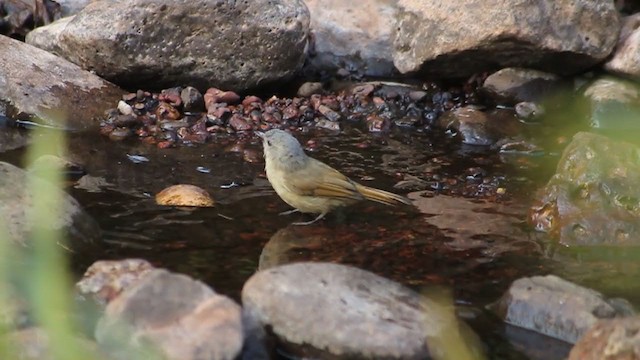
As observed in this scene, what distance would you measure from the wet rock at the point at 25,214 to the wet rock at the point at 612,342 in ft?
9.23

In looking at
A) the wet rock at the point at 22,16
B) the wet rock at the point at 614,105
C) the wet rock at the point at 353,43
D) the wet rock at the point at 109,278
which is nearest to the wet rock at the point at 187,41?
the wet rock at the point at 353,43

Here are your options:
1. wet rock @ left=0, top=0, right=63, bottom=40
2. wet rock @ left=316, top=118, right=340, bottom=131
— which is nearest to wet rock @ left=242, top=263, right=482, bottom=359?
wet rock @ left=316, top=118, right=340, bottom=131

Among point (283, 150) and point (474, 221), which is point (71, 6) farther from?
point (474, 221)

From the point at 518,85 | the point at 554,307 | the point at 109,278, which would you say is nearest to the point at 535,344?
the point at 554,307

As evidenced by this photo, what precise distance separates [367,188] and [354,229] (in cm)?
38

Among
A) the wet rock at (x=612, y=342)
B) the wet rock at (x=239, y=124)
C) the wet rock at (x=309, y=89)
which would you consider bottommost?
the wet rock at (x=239, y=124)

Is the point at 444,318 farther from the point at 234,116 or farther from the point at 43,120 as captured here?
the point at 43,120

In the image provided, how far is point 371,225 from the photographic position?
6719mm

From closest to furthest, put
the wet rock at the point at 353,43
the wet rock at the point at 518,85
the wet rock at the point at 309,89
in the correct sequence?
the wet rock at the point at 518,85 → the wet rock at the point at 309,89 → the wet rock at the point at 353,43

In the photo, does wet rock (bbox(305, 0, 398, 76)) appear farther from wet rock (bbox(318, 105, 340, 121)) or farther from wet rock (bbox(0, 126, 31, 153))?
wet rock (bbox(0, 126, 31, 153))

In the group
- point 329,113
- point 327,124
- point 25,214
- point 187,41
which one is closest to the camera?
point 25,214

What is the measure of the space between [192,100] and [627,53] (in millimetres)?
3884

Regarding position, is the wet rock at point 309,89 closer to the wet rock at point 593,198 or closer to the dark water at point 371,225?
the dark water at point 371,225

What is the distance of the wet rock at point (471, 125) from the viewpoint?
8617 mm
